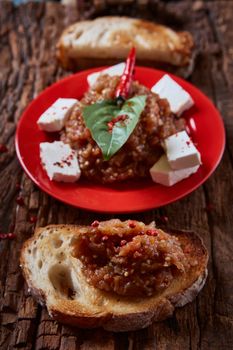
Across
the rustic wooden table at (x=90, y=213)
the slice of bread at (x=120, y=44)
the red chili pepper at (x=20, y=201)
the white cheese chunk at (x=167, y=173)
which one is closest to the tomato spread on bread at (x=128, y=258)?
the rustic wooden table at (x=90, y=213)

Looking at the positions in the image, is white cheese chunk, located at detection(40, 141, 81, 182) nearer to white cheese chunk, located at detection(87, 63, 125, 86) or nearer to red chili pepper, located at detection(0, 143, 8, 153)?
red chili pepper, located at detection(0, 143, 8, 153)

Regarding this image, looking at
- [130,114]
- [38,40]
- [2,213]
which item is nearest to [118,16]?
[38,40]

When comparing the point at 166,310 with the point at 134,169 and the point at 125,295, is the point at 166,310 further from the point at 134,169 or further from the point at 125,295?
the point at 134,169

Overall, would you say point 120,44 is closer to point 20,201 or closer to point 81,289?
point 20,201

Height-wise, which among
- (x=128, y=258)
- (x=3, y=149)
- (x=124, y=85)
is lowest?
(x=3, y=149)

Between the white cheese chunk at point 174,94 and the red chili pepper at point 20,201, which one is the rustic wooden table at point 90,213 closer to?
the red chili pepper at point 20,201

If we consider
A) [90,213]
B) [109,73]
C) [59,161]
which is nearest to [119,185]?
[90,213]
